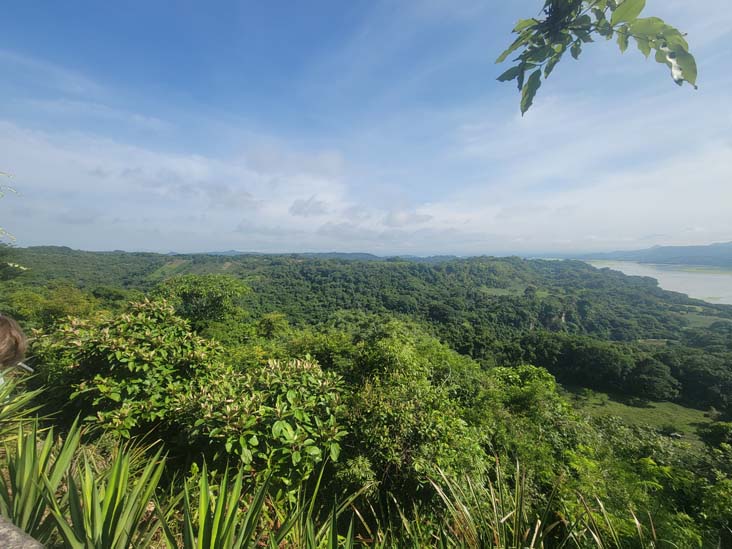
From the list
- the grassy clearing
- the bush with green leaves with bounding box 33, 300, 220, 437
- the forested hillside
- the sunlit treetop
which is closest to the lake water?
the grassy clearing

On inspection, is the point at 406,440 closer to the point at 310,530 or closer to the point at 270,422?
the point at 270,422

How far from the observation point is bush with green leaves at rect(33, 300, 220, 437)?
126 inches

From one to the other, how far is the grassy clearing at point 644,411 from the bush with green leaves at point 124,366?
4104 centimetres

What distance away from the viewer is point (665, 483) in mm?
6883

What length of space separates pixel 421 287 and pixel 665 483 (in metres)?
99.1

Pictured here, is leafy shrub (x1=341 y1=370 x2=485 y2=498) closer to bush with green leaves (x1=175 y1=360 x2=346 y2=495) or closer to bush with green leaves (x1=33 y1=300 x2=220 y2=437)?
bush with green leaves (x1=175 y1=360 x2=346 y2=495)

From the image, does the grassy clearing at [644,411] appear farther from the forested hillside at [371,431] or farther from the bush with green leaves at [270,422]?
the bush with green leaves at [270,422]

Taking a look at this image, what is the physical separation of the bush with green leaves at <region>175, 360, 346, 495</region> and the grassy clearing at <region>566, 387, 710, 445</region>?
4023 cm

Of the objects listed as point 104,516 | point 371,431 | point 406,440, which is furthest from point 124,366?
point 406,440

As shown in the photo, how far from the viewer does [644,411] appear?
124ft

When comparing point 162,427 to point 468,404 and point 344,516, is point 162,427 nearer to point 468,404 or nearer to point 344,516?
point 344,516

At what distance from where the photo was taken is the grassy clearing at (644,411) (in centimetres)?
3272

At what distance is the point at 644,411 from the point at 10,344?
55893 mm

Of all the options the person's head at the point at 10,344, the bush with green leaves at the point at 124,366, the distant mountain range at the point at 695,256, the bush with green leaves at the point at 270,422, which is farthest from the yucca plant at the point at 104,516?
the distant mountain range at the point at 695,256
